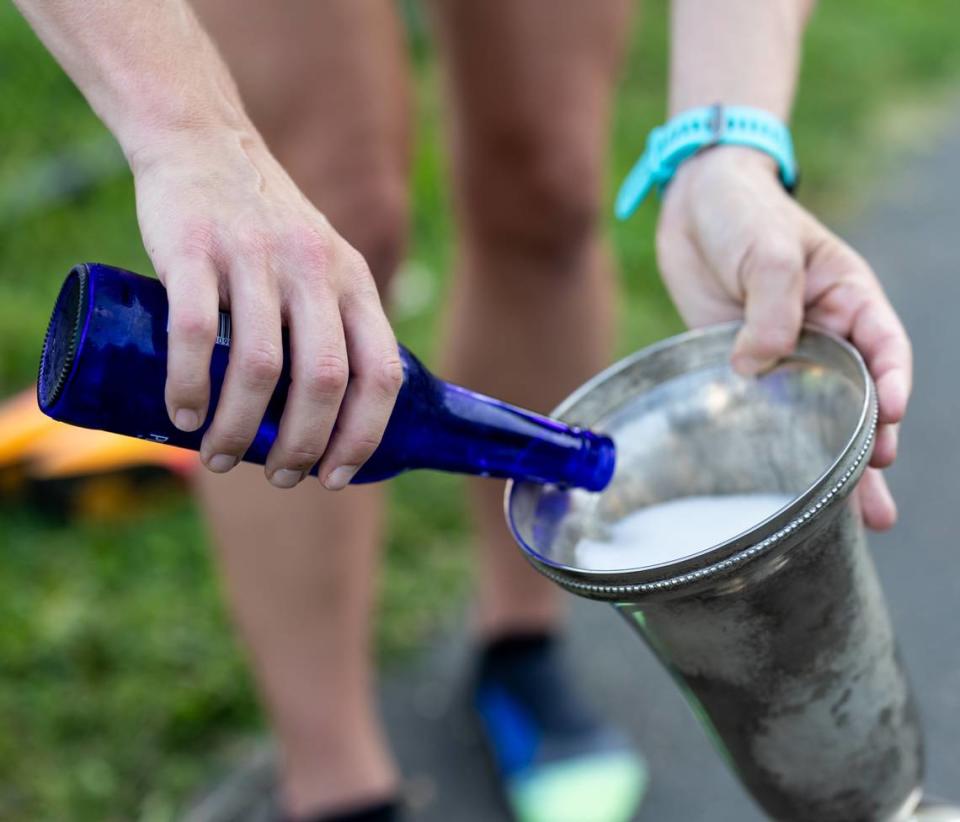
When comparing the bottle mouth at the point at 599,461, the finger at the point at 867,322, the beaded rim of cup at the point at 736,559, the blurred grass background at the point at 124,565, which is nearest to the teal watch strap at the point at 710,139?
the finger at the point at 867,322

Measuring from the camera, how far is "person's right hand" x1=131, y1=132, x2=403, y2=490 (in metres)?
0.77

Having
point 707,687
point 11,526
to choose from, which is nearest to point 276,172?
point 707,687

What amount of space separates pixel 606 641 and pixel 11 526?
1046mm

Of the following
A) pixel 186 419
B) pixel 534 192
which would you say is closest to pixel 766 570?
pixel 186 419

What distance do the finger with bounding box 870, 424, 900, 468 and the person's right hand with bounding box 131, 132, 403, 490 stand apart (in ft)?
1.36

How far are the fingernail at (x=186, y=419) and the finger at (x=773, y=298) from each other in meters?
0.49

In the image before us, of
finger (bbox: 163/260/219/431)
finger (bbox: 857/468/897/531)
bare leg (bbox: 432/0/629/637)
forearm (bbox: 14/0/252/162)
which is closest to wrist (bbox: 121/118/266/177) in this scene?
forearm (bbox: 14/0/252/162)

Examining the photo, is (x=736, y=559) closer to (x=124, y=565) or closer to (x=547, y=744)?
(x=547, y=744)

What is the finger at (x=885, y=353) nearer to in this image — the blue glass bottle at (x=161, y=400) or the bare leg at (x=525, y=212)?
the blue glass bottle at (x=161, y=400)

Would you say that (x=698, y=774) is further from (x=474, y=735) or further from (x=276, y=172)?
(x=276, y=172)

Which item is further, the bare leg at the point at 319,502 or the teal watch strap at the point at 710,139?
the bare leg at the point at 319,502

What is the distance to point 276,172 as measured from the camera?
0.88m

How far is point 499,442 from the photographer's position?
3.30ft

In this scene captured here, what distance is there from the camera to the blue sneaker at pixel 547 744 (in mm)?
1720
